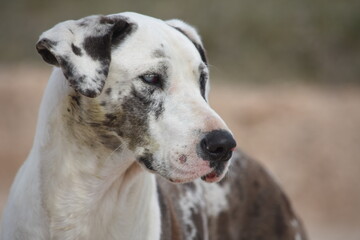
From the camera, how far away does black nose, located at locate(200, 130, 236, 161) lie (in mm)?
3984

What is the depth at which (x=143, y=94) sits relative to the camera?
4.18 metres

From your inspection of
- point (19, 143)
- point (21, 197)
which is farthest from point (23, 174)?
point (19, 143)

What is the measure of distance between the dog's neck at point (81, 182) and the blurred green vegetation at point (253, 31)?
15.3 metres

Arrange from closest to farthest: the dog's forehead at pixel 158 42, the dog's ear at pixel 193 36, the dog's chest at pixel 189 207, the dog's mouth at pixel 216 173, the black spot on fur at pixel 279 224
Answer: the dog's mouth at pixel 216 173 < the dog's forehead at pixel 158 42 < the dog's ear at pixel 193 36 < the dog's chest at pixel 189 207 < the black spot on fur at pixel 279 224

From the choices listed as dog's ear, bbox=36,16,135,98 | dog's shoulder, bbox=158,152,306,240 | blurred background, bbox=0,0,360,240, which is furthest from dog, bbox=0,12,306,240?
blurred background, bbox=0,0,360,240

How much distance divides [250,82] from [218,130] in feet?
51.1

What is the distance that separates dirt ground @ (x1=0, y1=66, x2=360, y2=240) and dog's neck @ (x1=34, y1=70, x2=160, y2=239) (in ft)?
28.7

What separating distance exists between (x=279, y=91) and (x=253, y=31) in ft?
23.4

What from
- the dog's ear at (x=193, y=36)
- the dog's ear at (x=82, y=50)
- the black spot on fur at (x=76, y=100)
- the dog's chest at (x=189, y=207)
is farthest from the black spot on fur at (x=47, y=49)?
the dog's chest at (x=189, y=207)

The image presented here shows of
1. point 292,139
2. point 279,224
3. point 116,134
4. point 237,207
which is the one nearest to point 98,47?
point 116,134

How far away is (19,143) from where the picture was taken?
1373 centimetres

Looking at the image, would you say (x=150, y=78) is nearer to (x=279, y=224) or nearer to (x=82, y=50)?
(x=82, y=50)

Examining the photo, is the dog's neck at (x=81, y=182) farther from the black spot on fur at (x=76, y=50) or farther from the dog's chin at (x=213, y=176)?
the dog's chin at (x=213, y=176)

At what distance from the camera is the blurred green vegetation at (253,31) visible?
20.8 metres
